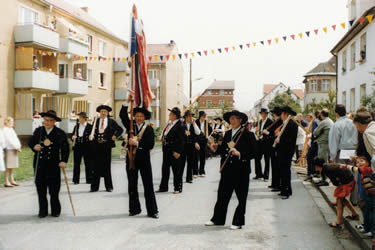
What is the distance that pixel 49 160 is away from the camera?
6914 mm

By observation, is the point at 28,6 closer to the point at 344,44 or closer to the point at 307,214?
the point at 344,44

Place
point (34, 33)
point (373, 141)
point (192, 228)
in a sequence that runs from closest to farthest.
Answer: point (373, 141), point (192, 228), point (34, 33)

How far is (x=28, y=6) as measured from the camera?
24703mm

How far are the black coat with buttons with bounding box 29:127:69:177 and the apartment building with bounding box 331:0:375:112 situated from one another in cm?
1618

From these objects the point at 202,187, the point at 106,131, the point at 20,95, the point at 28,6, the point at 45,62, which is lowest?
the point at 202,187

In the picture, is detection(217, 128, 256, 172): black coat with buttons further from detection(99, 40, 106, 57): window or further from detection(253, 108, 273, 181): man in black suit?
detection(99, 40, 106, 57): window

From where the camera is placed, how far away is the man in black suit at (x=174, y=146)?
9.03 metres


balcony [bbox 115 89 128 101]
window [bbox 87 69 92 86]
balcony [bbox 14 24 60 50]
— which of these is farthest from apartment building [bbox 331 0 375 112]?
window [bbox 87 69 92 86]

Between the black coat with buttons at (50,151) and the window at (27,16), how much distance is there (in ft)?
64.0

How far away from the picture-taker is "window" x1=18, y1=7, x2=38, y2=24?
79.6 ft

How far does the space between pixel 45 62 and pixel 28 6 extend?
3.76m

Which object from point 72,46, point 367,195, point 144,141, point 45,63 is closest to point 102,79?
point 72,46

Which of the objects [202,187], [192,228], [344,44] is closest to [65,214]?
[192,228]

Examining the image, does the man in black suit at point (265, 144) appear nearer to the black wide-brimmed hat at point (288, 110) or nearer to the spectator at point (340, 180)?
the black wide-brimmed hat at point (288, 110)
